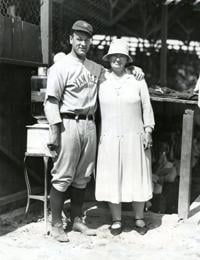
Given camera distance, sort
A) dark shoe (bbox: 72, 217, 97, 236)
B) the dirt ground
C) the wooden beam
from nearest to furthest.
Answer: the dirt ground → dark shoe (bbox: 72, 217, 97, 236) → the wooden beam

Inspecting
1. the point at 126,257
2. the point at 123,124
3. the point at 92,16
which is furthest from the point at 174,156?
the point at 126,257

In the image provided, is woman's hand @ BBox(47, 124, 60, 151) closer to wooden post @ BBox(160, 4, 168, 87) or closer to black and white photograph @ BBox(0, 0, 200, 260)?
black and white photograph @ BBox(0, 0, 200, 260)

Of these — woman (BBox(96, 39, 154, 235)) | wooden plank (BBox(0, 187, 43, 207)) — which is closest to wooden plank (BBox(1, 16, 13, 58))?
woman (BBox(96, 39, 154, 235))

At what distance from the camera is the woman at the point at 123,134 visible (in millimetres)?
5043

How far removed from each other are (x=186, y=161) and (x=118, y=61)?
1464mm

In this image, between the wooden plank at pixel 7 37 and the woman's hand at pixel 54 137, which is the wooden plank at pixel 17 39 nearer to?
the wooden plank at pixel 7 37

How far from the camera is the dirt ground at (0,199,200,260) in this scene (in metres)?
4.56

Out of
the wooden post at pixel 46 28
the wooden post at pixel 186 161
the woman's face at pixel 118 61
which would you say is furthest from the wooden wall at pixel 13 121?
the wooden post at pixel 186 161

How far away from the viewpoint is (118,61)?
16.5 ft

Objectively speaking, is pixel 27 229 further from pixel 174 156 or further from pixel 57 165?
pixel 174 156

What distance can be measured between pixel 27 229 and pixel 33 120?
4.68 feet

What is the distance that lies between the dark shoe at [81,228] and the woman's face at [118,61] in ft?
5.41

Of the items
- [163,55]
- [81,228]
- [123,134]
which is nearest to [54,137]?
[123,134]

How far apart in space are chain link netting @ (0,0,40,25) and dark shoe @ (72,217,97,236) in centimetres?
251
